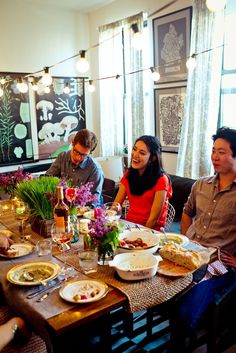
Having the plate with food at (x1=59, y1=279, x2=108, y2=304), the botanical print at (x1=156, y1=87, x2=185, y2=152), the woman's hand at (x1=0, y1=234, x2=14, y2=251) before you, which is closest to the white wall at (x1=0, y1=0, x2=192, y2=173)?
the botanical print at (x1=156, y1=87, x2=185, y2=152)

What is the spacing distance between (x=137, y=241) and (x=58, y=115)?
11.9ft

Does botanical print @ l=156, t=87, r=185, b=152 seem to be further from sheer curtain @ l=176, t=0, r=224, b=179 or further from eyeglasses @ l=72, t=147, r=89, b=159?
eyeglasses @ l=72, t=147, r=89, b=159

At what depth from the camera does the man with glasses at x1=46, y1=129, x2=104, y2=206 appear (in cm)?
288

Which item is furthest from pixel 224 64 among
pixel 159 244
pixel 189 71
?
pixel 159 244

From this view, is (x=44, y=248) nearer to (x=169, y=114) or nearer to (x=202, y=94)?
(x=202, y=94)

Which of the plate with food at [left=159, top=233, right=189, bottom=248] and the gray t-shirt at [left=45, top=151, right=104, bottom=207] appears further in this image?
the gray t-shirt at [left=45, top=151, right=104, bottom=207]

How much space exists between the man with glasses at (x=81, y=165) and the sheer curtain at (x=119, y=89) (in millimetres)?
1623

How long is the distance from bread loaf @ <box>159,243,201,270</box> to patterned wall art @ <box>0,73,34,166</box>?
136 inches

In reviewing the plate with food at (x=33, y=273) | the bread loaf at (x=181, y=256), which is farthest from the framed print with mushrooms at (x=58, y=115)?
the bread loaf at (x=181, y=256)

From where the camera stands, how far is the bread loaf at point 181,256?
1561mm

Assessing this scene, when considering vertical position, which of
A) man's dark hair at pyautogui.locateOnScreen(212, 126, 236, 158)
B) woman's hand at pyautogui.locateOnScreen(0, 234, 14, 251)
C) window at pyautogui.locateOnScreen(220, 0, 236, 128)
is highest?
window at pyautogui.locateOnScreen(220, 0, 236, 128)

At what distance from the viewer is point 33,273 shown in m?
1.58

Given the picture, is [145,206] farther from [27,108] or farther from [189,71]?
[27,108]

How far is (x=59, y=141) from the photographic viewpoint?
5.13 meters
